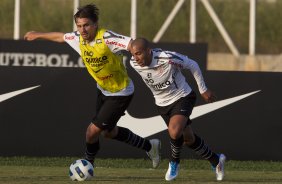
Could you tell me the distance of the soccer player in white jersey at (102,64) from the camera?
12047 mm

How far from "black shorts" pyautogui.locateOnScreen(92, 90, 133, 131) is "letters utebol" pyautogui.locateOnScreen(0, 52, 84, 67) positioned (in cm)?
793

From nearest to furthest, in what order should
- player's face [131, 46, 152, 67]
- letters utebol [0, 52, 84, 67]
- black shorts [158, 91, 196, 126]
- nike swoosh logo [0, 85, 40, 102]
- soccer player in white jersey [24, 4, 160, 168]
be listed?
player's face [131, 46, 152, 67] → soccer player in white jersey [24, 4, 160, 168] → black shorts [158, 91, 196, 126] → nike swoosh logo [0, 85, 40, 102] → letters utebol [0, 52, 84, 67]

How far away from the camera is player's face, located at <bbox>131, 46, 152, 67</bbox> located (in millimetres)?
11916

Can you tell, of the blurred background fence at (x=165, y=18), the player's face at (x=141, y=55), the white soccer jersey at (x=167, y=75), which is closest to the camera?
the player's face at (x=141, y=55)

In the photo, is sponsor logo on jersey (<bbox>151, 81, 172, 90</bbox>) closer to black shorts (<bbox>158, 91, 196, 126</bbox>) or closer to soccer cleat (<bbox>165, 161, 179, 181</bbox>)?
black shorts (<bbox>158, 91, 196, 126</bbox>)

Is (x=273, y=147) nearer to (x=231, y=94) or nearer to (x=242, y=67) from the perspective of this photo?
(x=231, y=94)

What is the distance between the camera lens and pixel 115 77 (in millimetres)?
12352

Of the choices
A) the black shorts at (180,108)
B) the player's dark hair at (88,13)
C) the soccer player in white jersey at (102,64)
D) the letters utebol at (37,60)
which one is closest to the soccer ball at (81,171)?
the soccer player in white jersey at (102,64)

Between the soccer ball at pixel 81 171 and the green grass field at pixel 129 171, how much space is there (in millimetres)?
84

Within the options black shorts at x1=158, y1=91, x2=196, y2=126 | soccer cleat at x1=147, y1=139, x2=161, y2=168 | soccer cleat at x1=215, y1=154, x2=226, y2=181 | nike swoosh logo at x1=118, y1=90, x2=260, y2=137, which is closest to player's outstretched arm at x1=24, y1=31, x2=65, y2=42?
black shorts at x1=158, y1=91, x2=196, y2=126

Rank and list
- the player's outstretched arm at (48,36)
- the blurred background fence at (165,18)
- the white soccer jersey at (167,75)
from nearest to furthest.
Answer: the white soccer jersey at (167,75) < the player's outstretched arm at (48,36) < the blurred background fence at (165,18)

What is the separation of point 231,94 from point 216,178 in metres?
2.44

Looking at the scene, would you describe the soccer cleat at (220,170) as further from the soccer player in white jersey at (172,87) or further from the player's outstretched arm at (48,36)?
the player's outstretched arm at (48,36)

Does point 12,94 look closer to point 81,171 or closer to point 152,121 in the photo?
point 152,121
